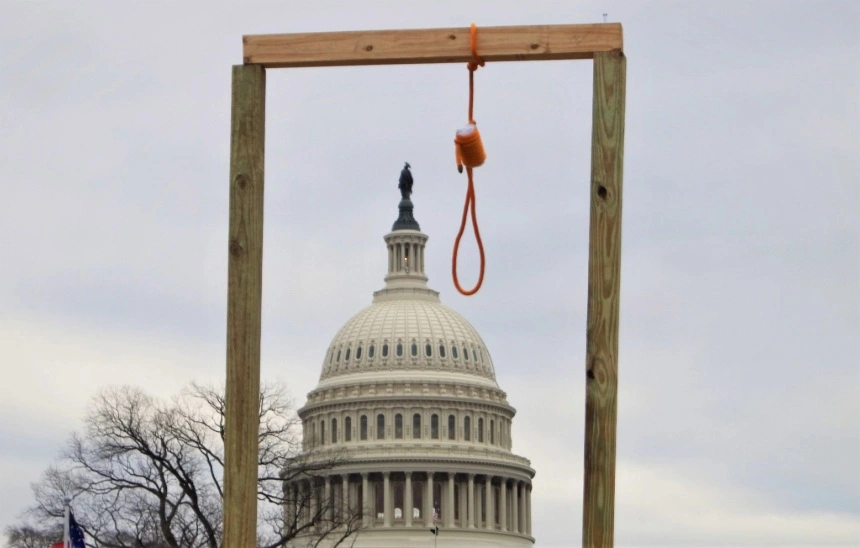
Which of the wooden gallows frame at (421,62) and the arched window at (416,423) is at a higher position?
the arched window at (416,423)

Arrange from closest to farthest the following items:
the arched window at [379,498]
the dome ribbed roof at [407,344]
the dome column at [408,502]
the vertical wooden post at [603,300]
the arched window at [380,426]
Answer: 1. the vertical wooden post at [603,300]
2. the arched window at [379,498]
3. the dome column at [408,502]
4. the arched window at [380,426]
5. the dome ribbed roof at [407,344]

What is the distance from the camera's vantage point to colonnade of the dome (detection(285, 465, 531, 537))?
557 ft

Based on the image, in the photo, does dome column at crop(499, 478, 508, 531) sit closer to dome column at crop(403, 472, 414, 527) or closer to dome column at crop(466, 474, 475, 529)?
dome column at crop(466, 474, 475, 529)

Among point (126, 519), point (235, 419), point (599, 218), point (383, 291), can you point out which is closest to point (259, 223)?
point (235, 419)

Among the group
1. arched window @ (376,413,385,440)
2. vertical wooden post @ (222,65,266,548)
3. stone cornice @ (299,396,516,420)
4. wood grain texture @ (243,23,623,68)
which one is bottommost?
vertical wooden post @ (222,65,266,548)

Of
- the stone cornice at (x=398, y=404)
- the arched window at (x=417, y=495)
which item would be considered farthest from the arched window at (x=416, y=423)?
the arched window at (x=417, y=495)

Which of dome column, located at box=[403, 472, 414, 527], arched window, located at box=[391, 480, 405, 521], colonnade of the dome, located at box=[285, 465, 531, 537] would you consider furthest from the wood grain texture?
arched window, located at box=[391, 480, 405, 521]

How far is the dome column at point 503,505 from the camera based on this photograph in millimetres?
173625

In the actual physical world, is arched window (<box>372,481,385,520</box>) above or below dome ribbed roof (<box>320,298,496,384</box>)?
below

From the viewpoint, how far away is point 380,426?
582ft

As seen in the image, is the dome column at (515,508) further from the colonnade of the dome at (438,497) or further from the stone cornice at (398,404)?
the stone cornice at (398,404)

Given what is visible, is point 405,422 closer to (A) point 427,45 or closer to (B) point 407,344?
(B) point 407,344

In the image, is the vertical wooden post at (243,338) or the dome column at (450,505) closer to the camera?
the vertical wooden post at (243,338)

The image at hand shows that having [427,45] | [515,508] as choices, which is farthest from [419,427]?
[427,45]
